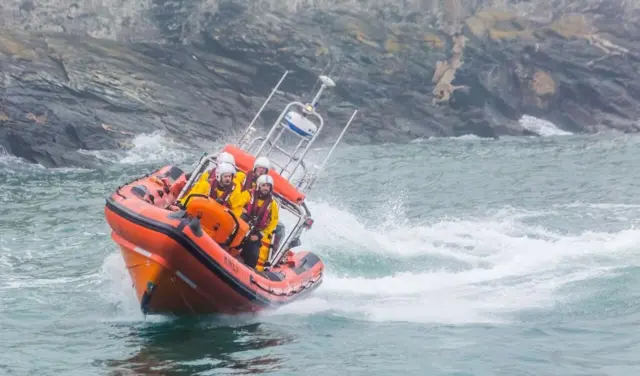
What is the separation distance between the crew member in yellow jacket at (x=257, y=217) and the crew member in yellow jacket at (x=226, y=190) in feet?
0.56

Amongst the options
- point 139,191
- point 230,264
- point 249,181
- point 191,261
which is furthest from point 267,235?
point 191,261

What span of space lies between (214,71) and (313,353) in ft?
89.0

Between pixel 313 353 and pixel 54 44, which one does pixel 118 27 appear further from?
pixel 313 353

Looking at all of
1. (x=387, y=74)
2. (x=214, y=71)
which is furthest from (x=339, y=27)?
(x=214, y=71)

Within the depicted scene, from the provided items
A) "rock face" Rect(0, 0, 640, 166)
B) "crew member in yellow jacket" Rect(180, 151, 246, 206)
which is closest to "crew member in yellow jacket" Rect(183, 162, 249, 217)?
"crew member in yellow jacket" Rect(180, 151, 246, 206)

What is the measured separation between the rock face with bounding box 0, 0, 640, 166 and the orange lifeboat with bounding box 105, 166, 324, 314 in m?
16.0

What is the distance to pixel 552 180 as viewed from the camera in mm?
23609

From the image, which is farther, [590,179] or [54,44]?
[54,44]

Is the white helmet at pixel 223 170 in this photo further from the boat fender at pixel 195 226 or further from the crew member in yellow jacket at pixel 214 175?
the boat fender at pixel 195 226

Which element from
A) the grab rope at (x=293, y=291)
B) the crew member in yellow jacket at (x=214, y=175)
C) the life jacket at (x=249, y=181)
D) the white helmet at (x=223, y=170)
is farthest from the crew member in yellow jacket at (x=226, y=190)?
the grab rope at (x=293, y=291)

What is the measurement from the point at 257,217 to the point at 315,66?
26897 mm

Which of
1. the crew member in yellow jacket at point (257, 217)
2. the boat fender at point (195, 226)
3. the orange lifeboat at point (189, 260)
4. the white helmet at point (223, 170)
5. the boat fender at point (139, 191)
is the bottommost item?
the orange lifeboat at point (189, 260)

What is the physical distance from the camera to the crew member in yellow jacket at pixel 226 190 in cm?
1059

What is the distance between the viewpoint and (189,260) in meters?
9.57
